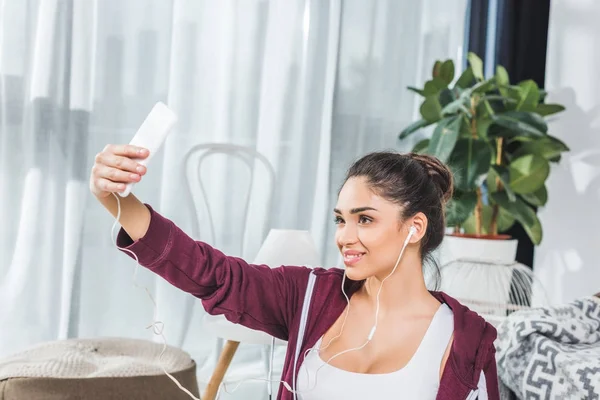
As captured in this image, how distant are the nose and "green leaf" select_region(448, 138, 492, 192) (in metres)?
1.62

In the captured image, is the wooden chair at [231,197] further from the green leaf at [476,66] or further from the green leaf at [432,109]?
the green leaf at [476,66]

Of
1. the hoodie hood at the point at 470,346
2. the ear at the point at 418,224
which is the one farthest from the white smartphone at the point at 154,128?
the hoodie hood at the point at 470,346

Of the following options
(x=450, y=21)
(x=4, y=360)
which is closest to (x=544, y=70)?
(x=450, y=21)

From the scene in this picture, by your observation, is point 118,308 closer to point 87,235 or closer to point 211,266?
point 87,235

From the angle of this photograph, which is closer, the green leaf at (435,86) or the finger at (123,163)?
the finger at (123,163)

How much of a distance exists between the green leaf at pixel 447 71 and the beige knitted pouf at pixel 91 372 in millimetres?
1799

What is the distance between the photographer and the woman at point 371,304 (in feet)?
4.23

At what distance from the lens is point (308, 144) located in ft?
10.8

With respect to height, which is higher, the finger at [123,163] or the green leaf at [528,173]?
the green leaf at [528,173]

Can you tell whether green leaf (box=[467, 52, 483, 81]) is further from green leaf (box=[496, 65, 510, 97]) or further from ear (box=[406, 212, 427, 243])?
ear (box=[406, 212, 427, 243])

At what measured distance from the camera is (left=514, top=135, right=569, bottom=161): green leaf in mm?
3131

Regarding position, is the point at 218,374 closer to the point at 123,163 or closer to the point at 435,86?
the point at 123,163

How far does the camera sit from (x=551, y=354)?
64.7 inches

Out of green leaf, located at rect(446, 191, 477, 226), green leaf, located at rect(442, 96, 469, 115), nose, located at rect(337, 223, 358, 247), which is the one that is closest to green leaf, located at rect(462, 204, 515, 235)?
green leaf, located at rect(446, 191, 477, 226)
